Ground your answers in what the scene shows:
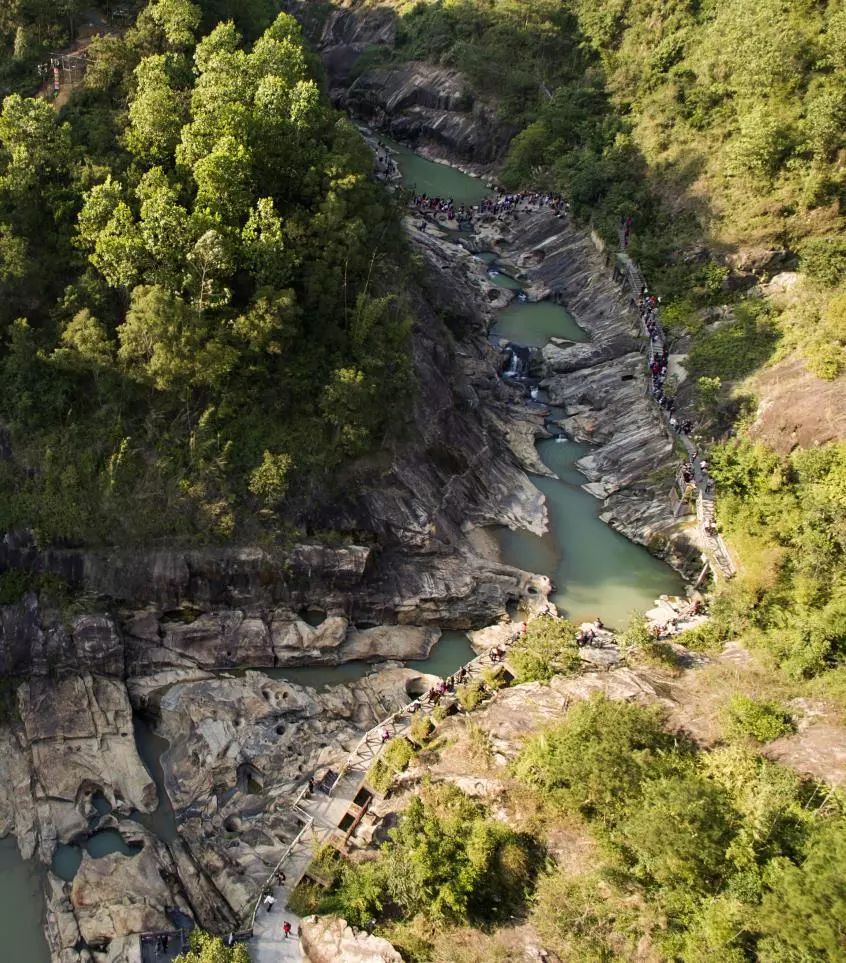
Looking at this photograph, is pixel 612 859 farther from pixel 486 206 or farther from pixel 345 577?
pixel 486 206

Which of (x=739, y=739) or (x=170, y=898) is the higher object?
(x=739, y=739)

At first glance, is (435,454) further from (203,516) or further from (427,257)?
(427,257)

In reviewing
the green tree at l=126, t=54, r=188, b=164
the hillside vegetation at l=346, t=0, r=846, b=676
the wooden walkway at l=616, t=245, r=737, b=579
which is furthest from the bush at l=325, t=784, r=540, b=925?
the green tree at l=126, t=54, r=188, b=164

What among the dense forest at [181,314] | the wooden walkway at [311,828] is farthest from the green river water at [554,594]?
the dense forest at [181,314]

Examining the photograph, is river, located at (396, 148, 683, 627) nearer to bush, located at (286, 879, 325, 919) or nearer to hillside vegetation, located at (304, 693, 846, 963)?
hillside vegetation, located at (304, 693, 846, 963)

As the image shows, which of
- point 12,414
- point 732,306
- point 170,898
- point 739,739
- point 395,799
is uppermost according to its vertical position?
point 732,306

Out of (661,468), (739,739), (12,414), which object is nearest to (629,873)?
(739,739)

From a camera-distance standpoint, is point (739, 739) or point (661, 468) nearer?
point (739, 739)
